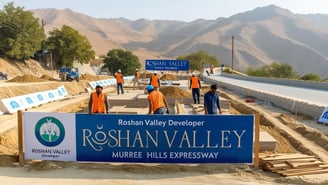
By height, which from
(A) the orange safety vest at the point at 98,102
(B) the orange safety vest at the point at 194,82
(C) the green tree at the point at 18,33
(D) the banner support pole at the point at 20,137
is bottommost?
(D) the banner support pole at the point at 20,137

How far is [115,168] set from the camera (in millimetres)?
7660

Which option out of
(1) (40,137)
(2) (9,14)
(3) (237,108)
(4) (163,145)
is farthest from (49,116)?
(2) (9,14)

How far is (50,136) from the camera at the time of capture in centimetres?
798

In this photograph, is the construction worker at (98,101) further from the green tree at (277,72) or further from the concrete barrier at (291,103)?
the green tree at (277,72)

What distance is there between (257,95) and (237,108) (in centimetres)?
471

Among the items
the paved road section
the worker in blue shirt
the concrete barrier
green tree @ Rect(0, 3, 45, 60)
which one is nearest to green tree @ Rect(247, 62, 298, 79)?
green tree @ Rect(0, 3, 45, 60)

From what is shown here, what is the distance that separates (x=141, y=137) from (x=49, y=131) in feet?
7.00

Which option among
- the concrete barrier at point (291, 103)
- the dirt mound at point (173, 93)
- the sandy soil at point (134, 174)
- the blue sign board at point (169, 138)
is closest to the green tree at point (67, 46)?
the concrete barrier at point (291, 103)

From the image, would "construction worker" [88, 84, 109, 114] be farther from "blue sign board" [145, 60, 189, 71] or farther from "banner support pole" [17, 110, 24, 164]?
"blue sign board" [145, 60, 189, 71]

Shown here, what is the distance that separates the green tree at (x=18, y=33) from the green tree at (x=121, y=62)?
21809 mm

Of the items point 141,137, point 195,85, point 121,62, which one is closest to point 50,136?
point 141,137

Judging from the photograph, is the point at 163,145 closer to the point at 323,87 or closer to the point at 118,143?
the point at 118,143

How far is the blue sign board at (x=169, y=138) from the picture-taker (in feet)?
24.9

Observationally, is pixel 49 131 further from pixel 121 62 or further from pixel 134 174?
pixel 121 62
